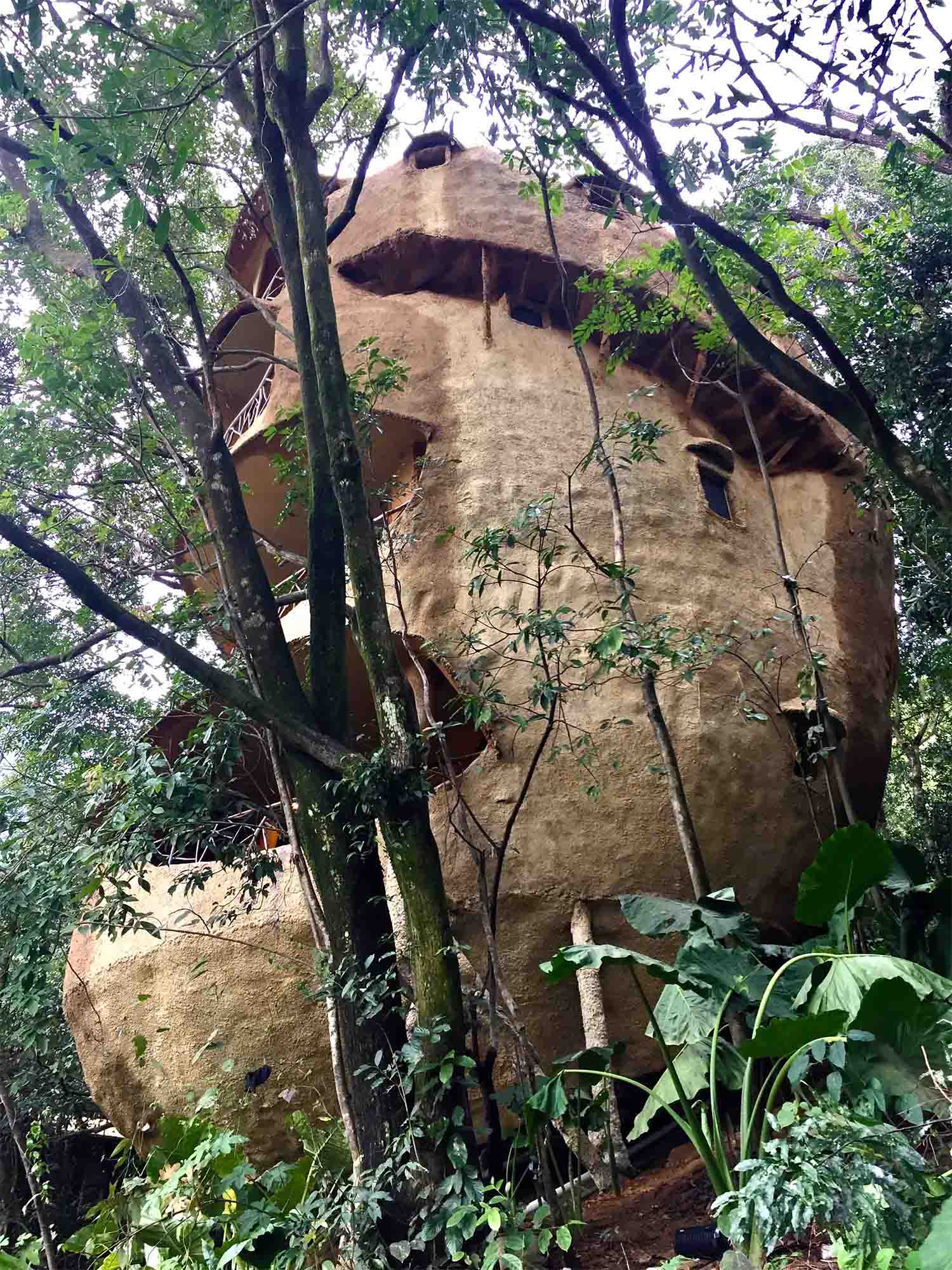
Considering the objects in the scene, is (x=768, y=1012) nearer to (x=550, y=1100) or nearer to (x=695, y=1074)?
(x=695, y=1074)

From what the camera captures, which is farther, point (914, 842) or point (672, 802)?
point (914, 842)

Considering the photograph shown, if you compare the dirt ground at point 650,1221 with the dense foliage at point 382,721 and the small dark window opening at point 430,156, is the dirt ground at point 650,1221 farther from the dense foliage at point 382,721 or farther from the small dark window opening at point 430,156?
the small dark window opening at point 430,156

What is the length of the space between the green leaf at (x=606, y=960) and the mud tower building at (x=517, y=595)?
88.2 inches

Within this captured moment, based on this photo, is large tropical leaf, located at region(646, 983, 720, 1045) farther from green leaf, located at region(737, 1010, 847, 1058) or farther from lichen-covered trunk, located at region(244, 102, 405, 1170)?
lichen-covered trunk, located at region(244, 102, 405, 1170)

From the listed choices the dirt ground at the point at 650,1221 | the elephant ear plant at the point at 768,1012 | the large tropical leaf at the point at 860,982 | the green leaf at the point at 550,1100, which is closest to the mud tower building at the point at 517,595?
the dirt ground at the point at 650,1221

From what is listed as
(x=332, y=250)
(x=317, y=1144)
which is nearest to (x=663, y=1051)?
(x=317, y=1144)

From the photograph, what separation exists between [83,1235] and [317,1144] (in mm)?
1588

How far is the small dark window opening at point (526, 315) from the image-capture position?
10.9 metres

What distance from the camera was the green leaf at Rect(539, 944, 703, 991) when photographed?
496cm

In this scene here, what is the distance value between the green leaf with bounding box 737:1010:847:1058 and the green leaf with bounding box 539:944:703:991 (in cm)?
62

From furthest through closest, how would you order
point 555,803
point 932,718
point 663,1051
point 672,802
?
1. point 932,718
2. point 555,803
3. point 672,802
4. point 663,1051

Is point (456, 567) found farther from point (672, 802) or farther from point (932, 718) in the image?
point (932, 718)

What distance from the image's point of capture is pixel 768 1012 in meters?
4.96

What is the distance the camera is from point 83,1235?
6.09 metres
